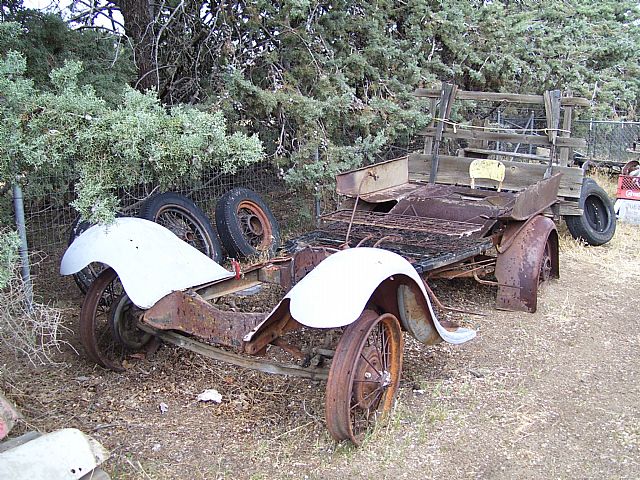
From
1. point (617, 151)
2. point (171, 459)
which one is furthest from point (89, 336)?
point (617, 151)

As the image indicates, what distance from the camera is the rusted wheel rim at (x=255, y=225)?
6.70 meters

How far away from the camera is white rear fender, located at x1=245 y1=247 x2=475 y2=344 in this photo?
3.03m

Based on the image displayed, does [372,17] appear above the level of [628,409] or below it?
above

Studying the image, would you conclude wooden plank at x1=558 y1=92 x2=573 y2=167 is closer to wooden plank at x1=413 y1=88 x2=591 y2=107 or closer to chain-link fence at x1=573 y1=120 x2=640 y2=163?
wooden plank at x1=413 y1=88 x2=591 y2=107

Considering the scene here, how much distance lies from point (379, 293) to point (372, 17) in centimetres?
568

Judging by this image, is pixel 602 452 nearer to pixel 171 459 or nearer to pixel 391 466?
pixel 391 466

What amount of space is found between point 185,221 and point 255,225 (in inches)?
41.4

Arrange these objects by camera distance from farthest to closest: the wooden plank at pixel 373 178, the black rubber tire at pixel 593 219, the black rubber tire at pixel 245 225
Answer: the black rubber tire at pixel 593 219, the black rubber tire at pixel 245 225, the wooden plank at pixel 373 178

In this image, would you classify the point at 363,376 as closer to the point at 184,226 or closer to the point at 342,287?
the point at 342,287

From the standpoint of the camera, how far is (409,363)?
4387 millimetres

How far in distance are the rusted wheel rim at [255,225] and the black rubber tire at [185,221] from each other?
2.27 feet

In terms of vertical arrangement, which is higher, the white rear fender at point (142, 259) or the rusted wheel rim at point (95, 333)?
the white rear fender at point (142, 259)

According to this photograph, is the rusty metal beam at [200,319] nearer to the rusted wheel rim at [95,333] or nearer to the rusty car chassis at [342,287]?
the rusty car chassis at [342,287]

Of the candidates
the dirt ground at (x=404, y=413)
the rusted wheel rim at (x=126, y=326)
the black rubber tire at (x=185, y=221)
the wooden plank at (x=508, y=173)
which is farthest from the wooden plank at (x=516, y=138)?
the rusted wheel rim at (x=126, y=326)
